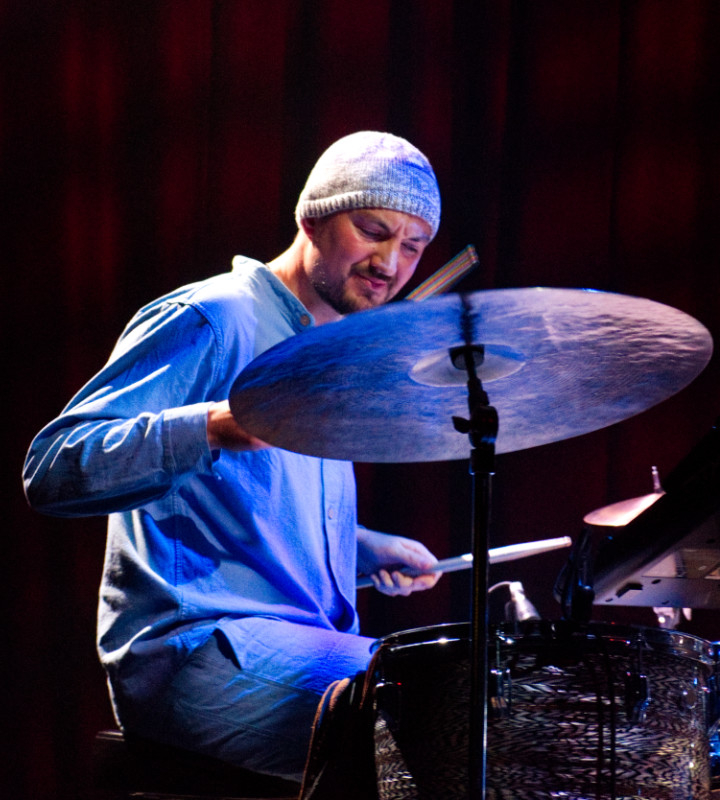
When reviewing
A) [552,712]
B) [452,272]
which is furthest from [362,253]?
[552,712]

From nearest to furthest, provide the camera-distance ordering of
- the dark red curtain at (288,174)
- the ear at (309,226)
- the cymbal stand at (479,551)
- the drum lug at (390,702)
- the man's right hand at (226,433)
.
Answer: the cymbal stand at (479,551)
the drum lug at (390,702)
the man's right hand at (226,433)
the ear at (309,226)
the dark red curtain at (288,174)

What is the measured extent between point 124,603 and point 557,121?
1.63 metres

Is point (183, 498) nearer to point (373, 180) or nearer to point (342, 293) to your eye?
point (342, 293)

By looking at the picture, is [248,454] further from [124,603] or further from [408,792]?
[408,792]

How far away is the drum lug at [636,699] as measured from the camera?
96cm

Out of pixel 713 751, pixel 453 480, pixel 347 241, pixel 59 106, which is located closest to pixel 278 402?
pixel 347 241

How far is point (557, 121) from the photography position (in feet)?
7.56

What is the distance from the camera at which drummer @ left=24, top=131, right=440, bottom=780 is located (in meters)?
1.19

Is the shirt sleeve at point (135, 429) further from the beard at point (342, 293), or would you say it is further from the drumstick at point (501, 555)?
the drumstick at point (501, 555)

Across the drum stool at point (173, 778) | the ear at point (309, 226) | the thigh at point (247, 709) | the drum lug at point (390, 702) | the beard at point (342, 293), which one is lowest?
the drum stool at point (173, 778)

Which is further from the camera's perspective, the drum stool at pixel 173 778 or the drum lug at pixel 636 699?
the drum stool at pixel 173 778

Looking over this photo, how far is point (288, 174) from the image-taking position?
90.1 inches

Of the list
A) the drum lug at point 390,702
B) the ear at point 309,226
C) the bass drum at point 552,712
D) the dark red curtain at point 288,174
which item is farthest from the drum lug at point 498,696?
the dark red curtain at point 288,174

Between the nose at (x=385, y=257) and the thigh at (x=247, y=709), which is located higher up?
the nose at (x=385, y=257)
